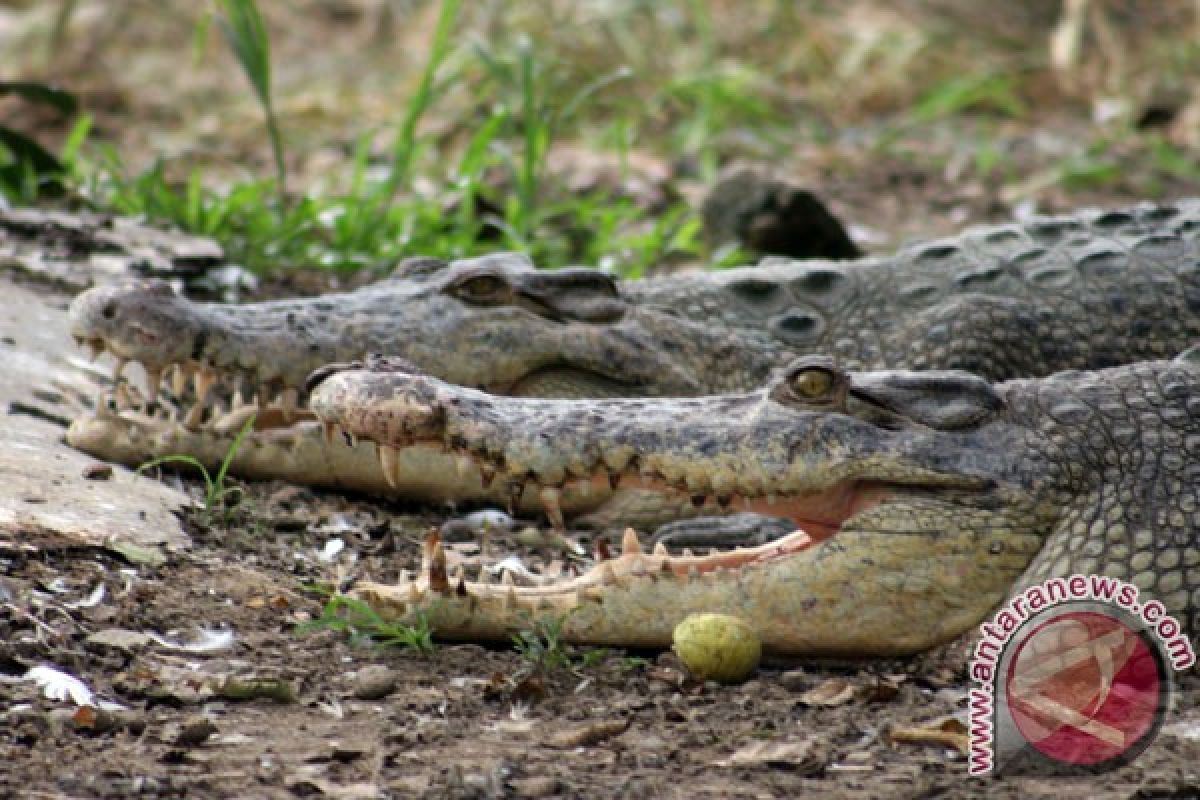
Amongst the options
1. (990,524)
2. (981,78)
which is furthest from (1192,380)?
(981,78)

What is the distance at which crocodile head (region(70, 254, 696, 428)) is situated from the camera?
5312 millimetres

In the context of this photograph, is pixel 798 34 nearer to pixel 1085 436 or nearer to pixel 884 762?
pixel 1085 436

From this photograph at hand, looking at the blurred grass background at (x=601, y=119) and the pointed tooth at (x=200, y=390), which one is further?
the blurred grass background at (x=601, y=119)

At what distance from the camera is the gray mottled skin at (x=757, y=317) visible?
574cm

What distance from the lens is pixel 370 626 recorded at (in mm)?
4102

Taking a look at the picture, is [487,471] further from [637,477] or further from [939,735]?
[939,735]

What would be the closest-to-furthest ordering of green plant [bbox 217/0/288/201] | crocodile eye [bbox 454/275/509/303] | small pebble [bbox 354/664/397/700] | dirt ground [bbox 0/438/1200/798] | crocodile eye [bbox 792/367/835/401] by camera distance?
dirt ground [bbox 0/438/1200/798] → small pebble [bbox 354/664/397/700] → crocodile eye [bbox 792/367/835/401] → crocodile eye [bbox 454/275/509/303] → green plant [bbox 217/0/288/201]

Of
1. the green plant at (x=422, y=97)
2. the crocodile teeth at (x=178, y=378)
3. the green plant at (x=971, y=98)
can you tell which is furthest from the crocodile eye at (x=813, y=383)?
the green plant at (x=971, y=98)

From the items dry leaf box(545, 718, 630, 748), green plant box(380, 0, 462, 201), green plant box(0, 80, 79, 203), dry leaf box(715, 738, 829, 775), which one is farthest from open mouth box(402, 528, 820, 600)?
green plant box(0, 80, 79, 203)

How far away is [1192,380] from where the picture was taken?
4387 mm

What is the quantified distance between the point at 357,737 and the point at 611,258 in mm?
4805

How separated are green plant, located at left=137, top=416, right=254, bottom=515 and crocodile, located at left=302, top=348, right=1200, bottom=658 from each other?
0.96 metres

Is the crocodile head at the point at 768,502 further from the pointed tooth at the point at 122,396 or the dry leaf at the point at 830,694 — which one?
the pointed tooth at the point at 122,396

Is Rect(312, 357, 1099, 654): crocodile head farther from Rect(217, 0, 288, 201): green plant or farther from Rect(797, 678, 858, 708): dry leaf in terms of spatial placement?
Rect(217, 0, 288, 201): green plant
